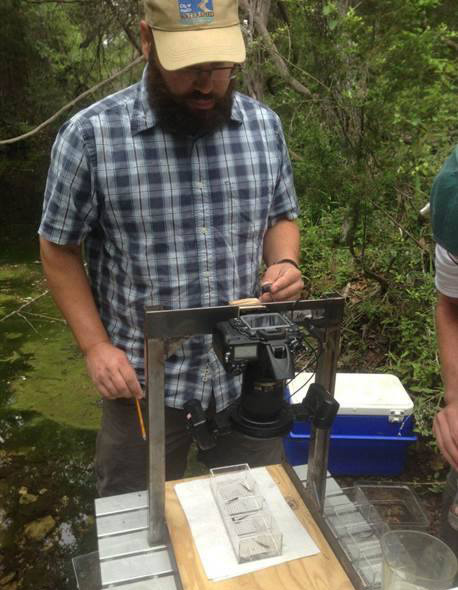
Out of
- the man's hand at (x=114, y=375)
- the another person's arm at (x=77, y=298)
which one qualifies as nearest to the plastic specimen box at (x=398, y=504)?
the man's hand at (x=114, y=375)

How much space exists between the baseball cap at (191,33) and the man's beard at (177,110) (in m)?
0.10

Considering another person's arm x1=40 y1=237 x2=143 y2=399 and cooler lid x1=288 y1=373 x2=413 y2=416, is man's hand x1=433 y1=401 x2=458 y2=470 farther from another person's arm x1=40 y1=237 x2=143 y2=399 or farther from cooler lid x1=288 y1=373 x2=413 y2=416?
cooler lid x1=288 y1=373 x2=413 y2=416

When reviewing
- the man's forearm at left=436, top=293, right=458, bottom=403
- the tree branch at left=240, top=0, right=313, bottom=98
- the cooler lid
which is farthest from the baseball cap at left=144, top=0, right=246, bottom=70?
the tree branch at left=240, top=0, right=313, bottom=98

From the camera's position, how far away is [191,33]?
1.38 m

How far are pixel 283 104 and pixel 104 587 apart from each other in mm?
3618

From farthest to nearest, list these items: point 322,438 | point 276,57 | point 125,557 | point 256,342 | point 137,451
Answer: point 276,57 → point 137,451 → point 322,438 → point 125,557 → point 256,342

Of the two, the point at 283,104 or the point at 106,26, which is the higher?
the point at 106,26

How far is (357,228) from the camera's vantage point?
3629 millimetres

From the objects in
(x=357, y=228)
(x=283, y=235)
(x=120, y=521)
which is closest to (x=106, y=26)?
(x=357, y=228)

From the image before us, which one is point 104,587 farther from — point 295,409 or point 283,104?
point 283,104

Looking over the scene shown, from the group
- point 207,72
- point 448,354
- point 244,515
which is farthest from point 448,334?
point 207,72

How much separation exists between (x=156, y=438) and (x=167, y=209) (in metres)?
0.64

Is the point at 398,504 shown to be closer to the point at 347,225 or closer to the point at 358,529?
the point at 358,529

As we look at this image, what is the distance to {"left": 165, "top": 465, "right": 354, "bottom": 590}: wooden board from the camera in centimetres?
109
